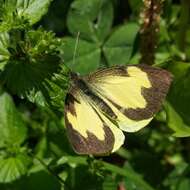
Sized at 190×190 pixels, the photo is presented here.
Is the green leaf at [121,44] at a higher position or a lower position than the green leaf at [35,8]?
lower

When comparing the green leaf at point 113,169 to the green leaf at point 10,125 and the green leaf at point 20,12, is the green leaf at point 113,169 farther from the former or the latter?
the green leaf at point 20,12

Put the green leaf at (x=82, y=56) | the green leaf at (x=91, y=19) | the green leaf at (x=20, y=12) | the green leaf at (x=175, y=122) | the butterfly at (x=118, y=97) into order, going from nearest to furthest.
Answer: the butterfly at (x=118, y=97)
the green leaf at (x=20, y=12)
the green leaf at (x=175, y=122)
the green leaf at (x=82, y=56)
the green leaf at (x=91, y=19)

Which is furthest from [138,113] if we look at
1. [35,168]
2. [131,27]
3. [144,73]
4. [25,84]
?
[131,27]

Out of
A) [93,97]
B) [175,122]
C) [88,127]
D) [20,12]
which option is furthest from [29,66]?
[175,122]

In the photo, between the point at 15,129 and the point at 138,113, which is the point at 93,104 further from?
the point at 15,129

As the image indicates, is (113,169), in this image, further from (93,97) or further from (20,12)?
(20,12)

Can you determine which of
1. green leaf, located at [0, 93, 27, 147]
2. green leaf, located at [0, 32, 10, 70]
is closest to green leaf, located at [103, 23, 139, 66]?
green leaf, located at [0, 93, 27, 147]

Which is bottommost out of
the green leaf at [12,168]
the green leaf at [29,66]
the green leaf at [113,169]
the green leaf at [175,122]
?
the green leaf at [113,169]

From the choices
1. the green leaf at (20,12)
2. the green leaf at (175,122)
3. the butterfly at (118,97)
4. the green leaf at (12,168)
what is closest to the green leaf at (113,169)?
the green leaf at (12,168)
